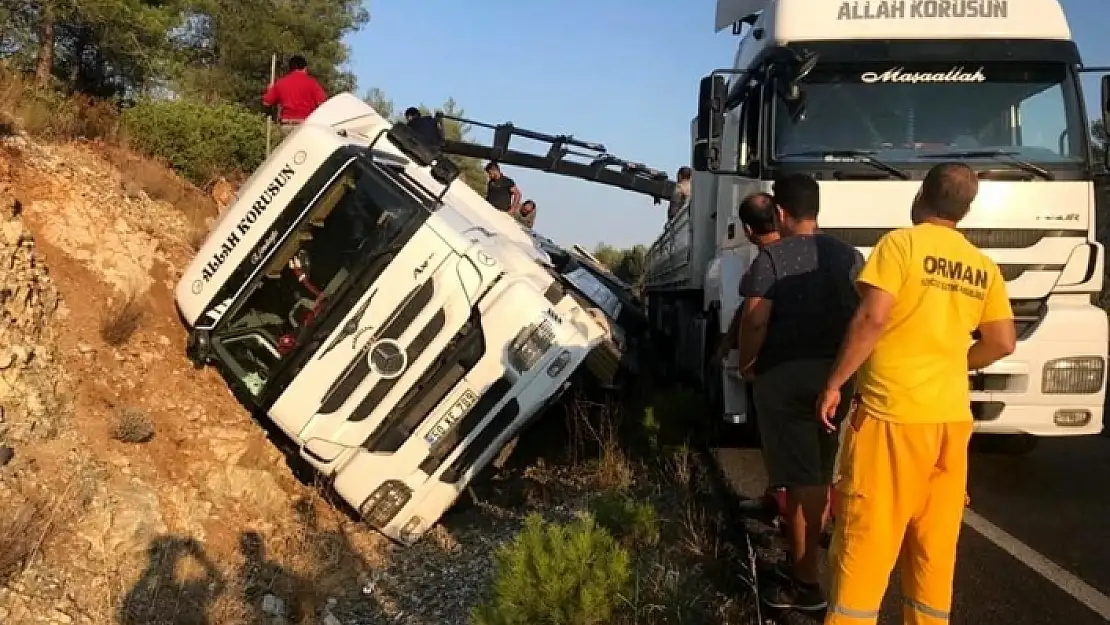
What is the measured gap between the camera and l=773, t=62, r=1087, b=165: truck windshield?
6.80m

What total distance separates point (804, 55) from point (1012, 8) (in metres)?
1.55

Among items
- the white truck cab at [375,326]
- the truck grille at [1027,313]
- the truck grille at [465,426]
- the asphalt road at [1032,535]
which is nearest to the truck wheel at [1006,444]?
the asphalt road at [1032,535]

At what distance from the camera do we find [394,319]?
6.91 m

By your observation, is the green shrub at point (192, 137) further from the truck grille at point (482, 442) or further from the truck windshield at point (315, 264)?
the truck grille at point (482, 442)

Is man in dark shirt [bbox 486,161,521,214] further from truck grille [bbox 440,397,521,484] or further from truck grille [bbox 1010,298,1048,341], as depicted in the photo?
truck grille [bbox 1010,298,1048,341]

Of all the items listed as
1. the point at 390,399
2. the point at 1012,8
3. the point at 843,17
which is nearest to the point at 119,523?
the point at 390,399

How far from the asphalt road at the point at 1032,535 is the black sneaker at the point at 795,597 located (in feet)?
0.24

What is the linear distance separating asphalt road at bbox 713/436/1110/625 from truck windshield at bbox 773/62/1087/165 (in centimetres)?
237

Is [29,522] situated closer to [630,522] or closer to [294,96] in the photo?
[630,522]

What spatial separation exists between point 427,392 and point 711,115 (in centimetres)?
283

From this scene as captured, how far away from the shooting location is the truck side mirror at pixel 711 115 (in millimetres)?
6988

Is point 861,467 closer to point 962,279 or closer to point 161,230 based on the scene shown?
point 962,279

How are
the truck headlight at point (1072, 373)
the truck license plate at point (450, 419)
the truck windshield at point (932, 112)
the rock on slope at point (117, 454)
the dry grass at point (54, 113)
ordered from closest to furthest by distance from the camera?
the rock on slope at point (117, 454) < the truck headlight at point (1072, 373) < the truck windshield at point (932, 112) < the truck license plate at point (450, 419) < the dry grass at point (54, 113)

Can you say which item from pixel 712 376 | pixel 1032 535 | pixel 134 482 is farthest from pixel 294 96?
pixel 1032 535
